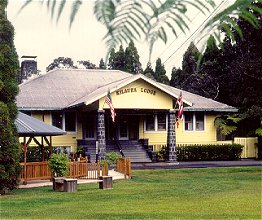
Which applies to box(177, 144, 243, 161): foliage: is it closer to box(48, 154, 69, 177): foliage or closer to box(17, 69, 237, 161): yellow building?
box(17, 69, 237, 161): yellow building

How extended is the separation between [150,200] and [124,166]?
7833mm

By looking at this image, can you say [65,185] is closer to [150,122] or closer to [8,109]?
[8,109]

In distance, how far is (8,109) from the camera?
17.7 m

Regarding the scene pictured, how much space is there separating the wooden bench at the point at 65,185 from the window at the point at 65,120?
16.3m

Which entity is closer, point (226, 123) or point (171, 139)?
point (171, 139)

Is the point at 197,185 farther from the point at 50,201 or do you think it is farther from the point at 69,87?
the point at 69,87

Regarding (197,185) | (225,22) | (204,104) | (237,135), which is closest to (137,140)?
(204,104)

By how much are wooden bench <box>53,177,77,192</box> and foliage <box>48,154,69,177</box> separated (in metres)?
1.30

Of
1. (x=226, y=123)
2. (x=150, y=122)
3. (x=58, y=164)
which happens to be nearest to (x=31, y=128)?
(x=58, y=164)

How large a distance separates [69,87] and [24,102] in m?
4.53

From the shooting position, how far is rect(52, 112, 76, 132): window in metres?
35.1

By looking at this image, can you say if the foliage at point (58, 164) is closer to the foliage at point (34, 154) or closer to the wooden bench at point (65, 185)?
the wooden bench at point (65, 185)

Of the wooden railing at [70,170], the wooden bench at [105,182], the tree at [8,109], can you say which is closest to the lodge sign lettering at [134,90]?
the wooden railing at [70,170]

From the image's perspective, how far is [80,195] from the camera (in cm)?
1744
